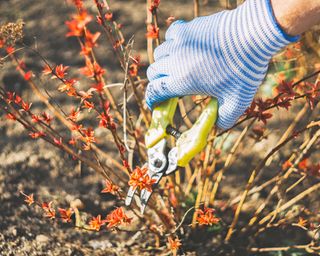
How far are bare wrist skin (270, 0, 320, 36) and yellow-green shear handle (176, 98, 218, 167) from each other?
0.43 metres

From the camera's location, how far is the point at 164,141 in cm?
181

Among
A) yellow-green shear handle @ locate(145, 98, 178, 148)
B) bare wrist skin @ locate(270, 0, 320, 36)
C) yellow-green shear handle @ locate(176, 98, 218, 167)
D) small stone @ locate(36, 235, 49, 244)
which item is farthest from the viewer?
small stone @ locate(36, 235, 49, 244)

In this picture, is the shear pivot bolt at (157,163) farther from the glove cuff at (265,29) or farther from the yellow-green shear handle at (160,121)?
the glove cuff at (265,29)

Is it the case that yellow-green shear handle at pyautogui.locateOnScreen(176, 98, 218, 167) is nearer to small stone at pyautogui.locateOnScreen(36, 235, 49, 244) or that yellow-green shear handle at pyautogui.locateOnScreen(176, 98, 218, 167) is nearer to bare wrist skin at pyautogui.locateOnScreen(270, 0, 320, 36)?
bare wrist skin at pyautogui.locateOnScreen(270, 0, 320, 36)

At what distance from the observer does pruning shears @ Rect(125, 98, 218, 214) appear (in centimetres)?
169

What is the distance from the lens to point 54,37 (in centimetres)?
339

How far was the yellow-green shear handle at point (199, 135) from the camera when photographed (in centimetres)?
168

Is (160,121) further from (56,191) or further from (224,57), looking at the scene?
(56,191)

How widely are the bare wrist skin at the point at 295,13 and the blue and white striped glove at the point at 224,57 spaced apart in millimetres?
21

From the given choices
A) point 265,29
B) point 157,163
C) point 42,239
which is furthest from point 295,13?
point 42,239

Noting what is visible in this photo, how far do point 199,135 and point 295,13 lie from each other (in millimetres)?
588

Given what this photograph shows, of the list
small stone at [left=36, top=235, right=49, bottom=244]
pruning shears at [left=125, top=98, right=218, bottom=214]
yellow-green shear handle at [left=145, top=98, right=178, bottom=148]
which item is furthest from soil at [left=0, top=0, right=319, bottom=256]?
yellow-green shear handle at [left=145, top=98, right=178, bottom=148]

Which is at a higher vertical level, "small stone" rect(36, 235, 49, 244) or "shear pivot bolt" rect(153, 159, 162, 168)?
"shear pivot bolt" rect(153, 159, 162, 168)

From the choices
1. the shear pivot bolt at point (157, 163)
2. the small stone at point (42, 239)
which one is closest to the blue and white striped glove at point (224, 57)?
the shear pivot bolt at point (157, 163)
